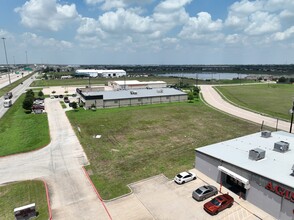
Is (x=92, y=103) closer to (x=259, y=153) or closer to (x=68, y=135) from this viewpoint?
(x=68, y=135)

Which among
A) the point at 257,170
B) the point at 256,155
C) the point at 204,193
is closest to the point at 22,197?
the point at 204,193

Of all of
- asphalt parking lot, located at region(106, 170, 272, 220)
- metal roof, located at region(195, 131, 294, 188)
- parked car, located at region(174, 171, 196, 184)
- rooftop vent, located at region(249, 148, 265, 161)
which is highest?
rooftop vent, located at region(249, 148, 265, 161)

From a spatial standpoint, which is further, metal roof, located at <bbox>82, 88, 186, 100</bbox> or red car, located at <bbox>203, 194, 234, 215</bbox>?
metal roof, located at <bbox>82, 88, 186, 100</bbox>

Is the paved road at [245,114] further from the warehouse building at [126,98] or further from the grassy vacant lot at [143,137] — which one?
the warehouse building at [126,98]

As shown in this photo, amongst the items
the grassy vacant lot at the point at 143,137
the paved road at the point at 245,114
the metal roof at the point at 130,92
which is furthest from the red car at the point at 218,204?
the metal roof at the point at 130,92

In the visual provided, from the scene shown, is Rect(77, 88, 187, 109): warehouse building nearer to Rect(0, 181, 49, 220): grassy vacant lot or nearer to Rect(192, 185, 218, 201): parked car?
Rect(0, 181, 49, 220): grassy vacant lot

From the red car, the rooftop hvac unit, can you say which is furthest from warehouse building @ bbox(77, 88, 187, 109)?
the red car

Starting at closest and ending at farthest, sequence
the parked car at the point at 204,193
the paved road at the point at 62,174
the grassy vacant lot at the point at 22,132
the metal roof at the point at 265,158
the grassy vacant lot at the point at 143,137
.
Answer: the metal roof at the point at 265,158 → the paved road at the point at 62,174 → the parked car at the point at 204,193 → the grassy vacant lot at the point at 143,137 → the grassy vacant lot at the point at 22,132
